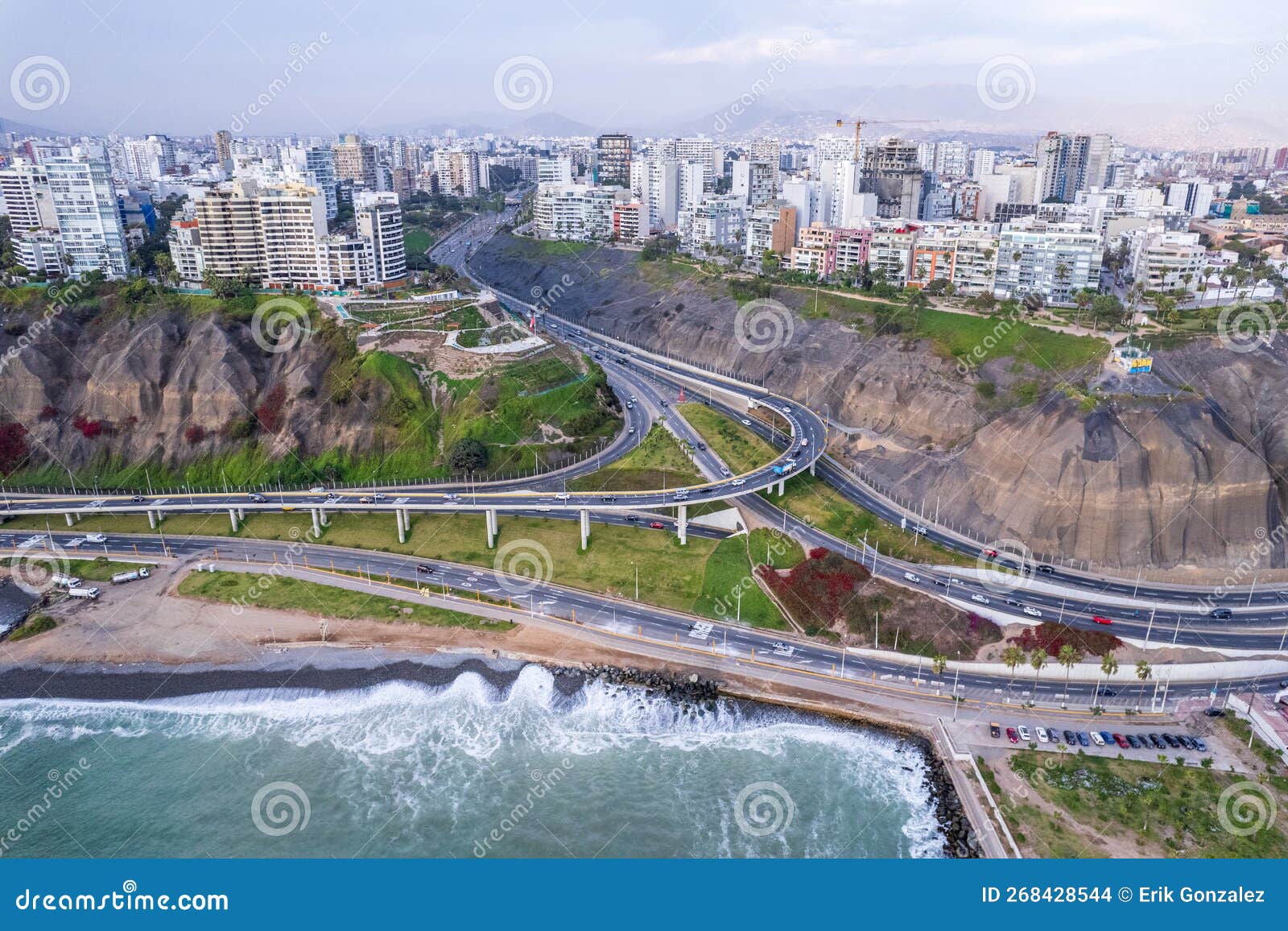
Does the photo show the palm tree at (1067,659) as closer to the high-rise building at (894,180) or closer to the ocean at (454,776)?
the ocean at (454,776)

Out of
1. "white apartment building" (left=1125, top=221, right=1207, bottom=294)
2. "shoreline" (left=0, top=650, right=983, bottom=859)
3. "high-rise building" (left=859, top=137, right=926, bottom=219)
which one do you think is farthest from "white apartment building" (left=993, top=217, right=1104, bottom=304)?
"shoreline" (left=0, top=650, right=983, bottom=859)

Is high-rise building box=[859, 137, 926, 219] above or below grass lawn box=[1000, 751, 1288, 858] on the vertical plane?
above

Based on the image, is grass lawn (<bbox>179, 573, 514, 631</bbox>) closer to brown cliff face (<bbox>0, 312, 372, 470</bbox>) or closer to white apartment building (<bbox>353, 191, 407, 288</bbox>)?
brown cliff face (<bbox>0, 312, 372, 470</bbox>)

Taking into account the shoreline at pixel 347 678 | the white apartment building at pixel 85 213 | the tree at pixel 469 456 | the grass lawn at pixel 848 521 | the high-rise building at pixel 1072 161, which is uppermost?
the high-rise building at pixel 1072 161

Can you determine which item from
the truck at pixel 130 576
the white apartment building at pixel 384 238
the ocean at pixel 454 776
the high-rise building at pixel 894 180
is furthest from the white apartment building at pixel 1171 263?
the truck at pixel 130 576

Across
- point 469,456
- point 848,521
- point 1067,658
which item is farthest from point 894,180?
point 1067,658

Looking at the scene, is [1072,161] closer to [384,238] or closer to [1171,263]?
[1171,263]
